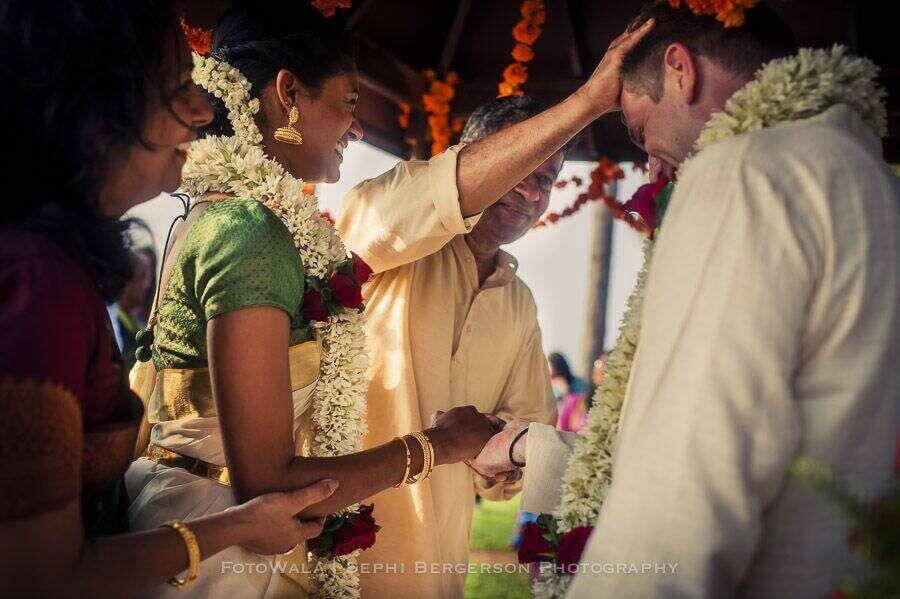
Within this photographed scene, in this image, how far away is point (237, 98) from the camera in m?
2.33

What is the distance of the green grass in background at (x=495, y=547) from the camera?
6.77 metres

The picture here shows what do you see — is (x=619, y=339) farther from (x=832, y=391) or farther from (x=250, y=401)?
(x=250, y=401)

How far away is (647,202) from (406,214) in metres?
0.90

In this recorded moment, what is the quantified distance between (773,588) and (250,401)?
3.80 feet

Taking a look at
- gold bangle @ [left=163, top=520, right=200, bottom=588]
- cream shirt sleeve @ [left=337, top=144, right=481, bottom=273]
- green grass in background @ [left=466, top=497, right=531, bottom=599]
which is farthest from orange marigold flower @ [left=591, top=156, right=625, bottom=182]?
gold bangle @ [left=163, top=520, right=200, bottom=588]

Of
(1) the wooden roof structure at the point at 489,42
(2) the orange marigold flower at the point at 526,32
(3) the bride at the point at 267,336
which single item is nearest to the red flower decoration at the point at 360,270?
(3) the bride at the point at 267,336

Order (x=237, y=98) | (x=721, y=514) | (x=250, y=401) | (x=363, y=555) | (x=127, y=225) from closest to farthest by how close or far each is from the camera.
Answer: (x=721, y=514)
(x=127, y=225)
(x=250, y=401)
(x=237, y=98)
(x=363, y=555)

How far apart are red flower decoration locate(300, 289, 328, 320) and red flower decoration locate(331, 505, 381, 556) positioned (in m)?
0.69

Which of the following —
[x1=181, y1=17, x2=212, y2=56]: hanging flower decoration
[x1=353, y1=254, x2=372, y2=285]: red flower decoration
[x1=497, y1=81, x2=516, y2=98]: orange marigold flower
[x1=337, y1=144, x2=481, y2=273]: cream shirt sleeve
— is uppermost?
[x1=497, y1=81, x2=516, y2=98]: orange marigold flower

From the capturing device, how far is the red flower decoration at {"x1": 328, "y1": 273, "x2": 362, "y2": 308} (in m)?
2.29

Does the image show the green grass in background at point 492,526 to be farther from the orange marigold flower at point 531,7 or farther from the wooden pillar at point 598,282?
the orange marigold flower at point 531,7

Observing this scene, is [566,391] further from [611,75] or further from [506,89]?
[611,75]

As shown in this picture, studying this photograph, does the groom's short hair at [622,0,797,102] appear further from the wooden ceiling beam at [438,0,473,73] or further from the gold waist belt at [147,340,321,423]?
the wooden ceiling beam at [438,0,473,73]

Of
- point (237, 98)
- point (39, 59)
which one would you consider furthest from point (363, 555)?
point (39, 59)
